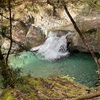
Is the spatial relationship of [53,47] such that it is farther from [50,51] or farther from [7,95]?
[7,95]

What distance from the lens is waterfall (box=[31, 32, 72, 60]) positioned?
2057cm

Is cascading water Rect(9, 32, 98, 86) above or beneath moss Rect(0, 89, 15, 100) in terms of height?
beneath

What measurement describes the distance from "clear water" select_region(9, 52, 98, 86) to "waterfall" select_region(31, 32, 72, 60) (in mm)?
1051

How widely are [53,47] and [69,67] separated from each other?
5.26m

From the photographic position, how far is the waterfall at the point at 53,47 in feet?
67.5

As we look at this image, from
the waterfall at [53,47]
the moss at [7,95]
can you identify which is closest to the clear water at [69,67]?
the waterfall at [53,47]

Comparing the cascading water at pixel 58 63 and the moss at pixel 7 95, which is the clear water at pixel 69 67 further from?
the moss at pixel 7 95

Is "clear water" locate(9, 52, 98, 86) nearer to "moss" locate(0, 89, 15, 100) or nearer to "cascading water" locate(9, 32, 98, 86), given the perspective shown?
"cascading water" locate(9, 32, 98, 86)

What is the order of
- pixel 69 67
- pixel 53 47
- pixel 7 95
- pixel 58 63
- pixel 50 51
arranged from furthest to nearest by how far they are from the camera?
pixel 53 47, pixel 50 51, pixel 58 63, pixel 69 67, pixel 7 95

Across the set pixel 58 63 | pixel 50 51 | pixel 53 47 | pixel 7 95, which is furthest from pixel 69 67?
pixel 7 95

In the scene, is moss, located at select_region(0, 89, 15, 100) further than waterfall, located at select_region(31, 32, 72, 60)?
No

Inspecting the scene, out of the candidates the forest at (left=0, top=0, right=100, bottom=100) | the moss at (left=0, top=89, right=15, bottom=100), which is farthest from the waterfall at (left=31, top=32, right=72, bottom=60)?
the moss at (left=0, top=89, right=15, bottom=100)

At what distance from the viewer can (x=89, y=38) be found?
1923cm

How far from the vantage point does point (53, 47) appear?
22.1 meters
